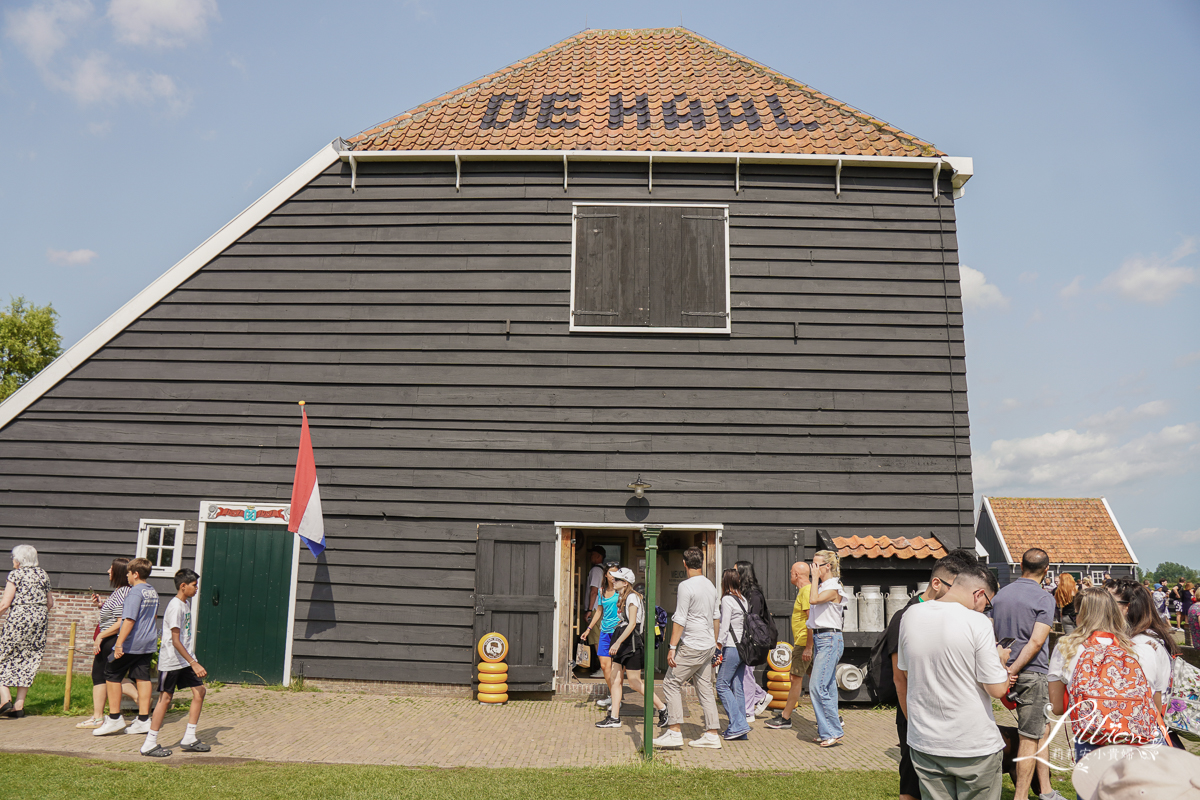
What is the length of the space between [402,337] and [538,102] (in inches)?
161

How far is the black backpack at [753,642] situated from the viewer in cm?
684

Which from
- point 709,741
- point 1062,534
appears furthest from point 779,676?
point 1062,534

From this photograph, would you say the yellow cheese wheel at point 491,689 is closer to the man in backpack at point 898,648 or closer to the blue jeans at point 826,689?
the blue jeans at point 826,689

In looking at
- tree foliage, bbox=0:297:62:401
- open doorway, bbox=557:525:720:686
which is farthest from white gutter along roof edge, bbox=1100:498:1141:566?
tree foliage, bbox=0:297:62:401

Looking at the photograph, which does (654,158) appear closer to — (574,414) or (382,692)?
(574,414)

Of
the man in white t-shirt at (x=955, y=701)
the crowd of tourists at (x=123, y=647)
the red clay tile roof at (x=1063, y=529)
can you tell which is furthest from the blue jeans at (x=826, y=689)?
the red clay tile roof at (x=1063, y=529)

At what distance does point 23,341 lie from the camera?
2967 centimetres

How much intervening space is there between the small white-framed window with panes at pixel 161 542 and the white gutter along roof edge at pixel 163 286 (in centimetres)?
230

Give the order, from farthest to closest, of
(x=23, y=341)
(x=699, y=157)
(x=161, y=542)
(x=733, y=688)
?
(x=23, y=341), (x=699, y=157), (x=161, y=542), (x=733, y=688)

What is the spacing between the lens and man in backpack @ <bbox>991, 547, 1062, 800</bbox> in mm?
5172

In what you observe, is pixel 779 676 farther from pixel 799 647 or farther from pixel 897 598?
pixel 897 598

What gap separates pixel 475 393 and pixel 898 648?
669 cm

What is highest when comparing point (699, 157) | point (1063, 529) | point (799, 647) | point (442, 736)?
point (699, 157)

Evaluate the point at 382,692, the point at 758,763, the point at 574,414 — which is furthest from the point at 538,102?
the point at 758,763
